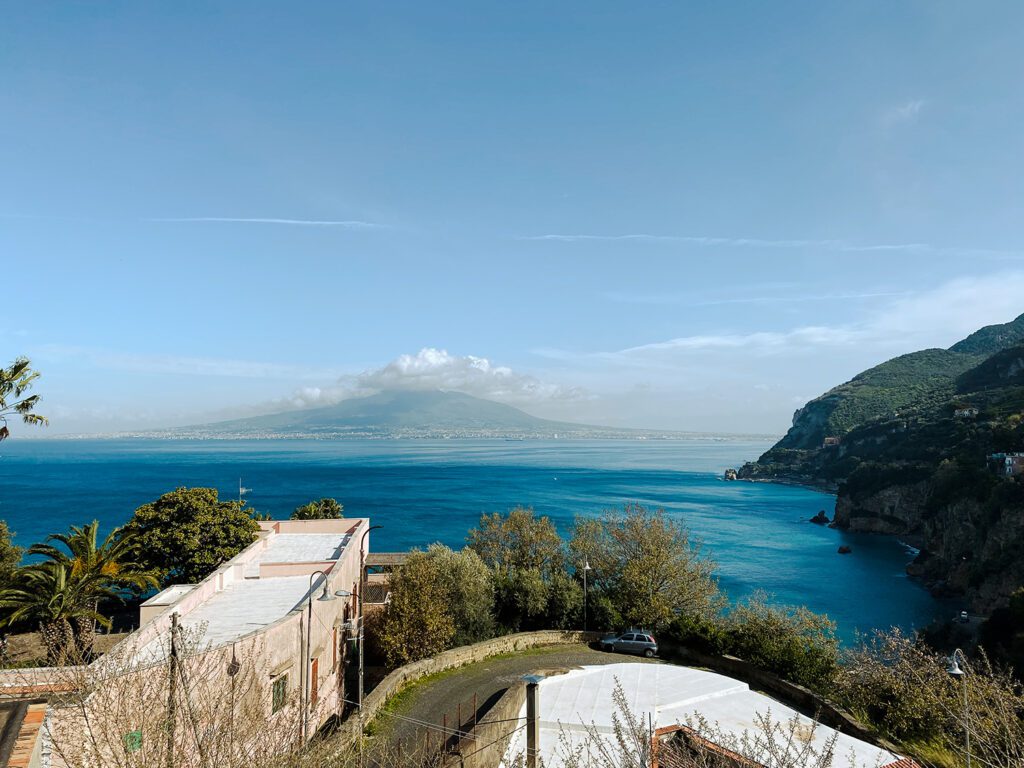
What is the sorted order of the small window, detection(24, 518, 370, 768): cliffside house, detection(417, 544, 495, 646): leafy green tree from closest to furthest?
detection(24, 518, 370, 768): cliffside house < the small window < detection(417, 544, 495, 646): leafy green tree

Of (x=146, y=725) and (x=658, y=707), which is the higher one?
(x=146, y=725)

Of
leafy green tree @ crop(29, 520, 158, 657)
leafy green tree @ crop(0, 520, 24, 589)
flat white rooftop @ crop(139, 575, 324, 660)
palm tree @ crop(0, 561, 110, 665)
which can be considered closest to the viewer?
flat white rooftop @ crop(139, 575, 324, 660)

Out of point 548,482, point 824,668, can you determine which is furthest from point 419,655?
point 548,482

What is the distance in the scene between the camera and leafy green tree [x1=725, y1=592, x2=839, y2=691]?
21.7 meters

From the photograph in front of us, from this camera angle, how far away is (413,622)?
74.7 ft

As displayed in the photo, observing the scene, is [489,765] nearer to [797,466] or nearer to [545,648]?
[545,648]

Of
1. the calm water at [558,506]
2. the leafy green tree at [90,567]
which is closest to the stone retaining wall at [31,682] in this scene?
the leafy green tree at [90,567]

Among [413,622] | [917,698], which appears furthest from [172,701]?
[917,698]

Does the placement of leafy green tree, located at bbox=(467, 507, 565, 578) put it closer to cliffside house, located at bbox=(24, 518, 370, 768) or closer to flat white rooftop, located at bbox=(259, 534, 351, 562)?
flat white rooftop, located at bbox=(259, 534, 351, 562)

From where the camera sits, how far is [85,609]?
20359 mm

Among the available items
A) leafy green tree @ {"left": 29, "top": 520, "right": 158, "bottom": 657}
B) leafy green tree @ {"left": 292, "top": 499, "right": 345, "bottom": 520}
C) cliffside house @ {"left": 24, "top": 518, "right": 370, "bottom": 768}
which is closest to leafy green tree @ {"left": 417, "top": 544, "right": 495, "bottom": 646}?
cliffside house @ {"left": 24, "top": 518, "right": 370, "bottom": 768}

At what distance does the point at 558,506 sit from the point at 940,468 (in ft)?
174

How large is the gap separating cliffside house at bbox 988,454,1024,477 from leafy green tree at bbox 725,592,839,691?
50.3 m

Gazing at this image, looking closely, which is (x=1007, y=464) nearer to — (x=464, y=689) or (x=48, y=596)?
(x=464, y=689)
